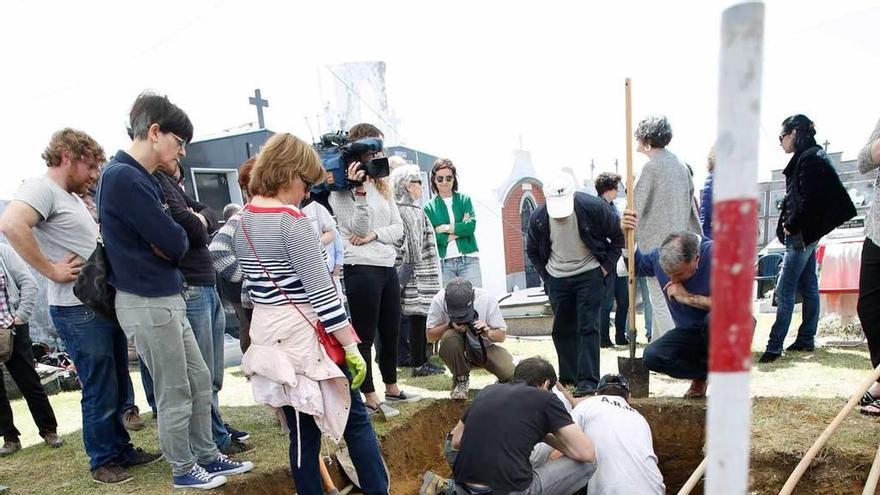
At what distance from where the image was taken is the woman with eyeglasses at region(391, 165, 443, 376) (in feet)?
16.4

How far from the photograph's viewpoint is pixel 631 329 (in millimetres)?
4297

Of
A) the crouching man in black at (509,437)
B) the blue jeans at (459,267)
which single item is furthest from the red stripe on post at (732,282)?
the blue jeans at (459,267)

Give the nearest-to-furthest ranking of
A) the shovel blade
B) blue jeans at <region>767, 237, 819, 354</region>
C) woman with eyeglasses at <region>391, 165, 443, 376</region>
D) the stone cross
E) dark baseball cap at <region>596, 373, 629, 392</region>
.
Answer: dark baseball cap at <region>596, 373, 629, 392</region>, the shovel blade, blue jeans at <region>767, 237, 819, 354</region>, woman with eyeglasses at <region>391, 165, 443, 376</region>, the stone cross

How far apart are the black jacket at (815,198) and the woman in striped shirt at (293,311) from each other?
12.7ft

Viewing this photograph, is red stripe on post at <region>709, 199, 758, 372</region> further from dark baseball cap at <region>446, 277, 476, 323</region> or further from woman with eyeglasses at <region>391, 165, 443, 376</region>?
woman with eyeglasses at <region>391, 165, 443, 376</region>

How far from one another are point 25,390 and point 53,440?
40 centimetres

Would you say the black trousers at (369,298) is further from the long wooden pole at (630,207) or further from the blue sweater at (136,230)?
the long wooden pole at (630,207)

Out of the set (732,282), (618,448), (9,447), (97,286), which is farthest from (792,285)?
(9,447)

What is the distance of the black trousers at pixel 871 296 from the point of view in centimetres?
290

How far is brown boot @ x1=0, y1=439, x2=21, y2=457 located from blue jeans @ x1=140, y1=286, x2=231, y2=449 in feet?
4.59

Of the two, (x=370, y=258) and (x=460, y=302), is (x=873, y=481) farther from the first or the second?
(x=370, y=258)

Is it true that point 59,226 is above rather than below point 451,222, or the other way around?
above

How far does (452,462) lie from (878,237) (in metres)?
2.65

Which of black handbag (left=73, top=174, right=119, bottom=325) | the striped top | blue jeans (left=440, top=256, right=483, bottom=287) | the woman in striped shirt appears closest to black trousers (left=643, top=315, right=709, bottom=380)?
blue jeans (left=440, top=256, right=483, bottom=287)
